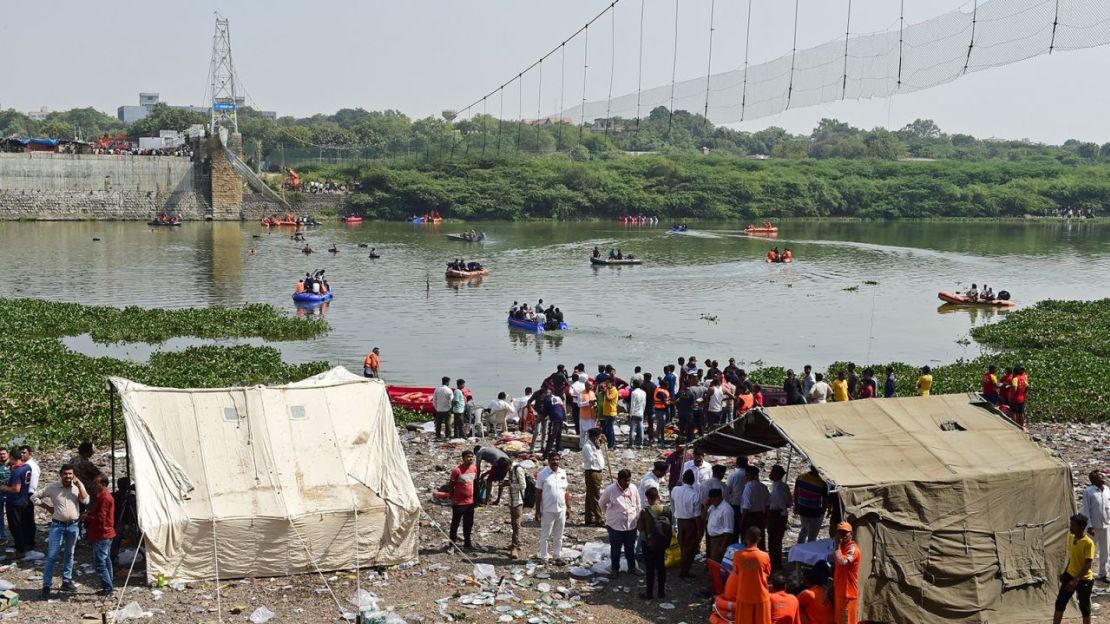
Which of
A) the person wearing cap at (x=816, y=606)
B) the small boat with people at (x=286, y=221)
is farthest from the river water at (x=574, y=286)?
the person wearing cap at (x=816, y=606)

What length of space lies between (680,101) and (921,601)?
35843 millimetres

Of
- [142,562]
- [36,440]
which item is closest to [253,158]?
[36,440]

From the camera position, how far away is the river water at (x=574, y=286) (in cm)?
3525

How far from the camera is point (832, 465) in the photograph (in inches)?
424

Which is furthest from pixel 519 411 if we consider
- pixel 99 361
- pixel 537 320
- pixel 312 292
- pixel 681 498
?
pixel 312 292

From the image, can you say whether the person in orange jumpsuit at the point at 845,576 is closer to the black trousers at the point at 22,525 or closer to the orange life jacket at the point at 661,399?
the black trousers at the point at 22,525

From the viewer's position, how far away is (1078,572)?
10773mm

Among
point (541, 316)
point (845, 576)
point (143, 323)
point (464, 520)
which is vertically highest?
point (845, 576)

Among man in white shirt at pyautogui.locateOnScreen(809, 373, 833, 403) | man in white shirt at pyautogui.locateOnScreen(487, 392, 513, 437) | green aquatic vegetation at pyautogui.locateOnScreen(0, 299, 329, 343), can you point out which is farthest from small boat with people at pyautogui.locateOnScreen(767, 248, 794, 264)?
man in white shirt at pyautogui.locateOnScreen(487, 392, 513, 437)

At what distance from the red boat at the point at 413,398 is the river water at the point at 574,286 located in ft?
17.5

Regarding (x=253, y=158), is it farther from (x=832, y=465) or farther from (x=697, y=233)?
(x=832, y=465)

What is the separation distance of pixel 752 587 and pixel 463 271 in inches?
1876

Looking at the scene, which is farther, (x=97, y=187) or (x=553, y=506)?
(x=97, y=187)

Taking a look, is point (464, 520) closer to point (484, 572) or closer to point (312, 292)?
point (484, 572)
